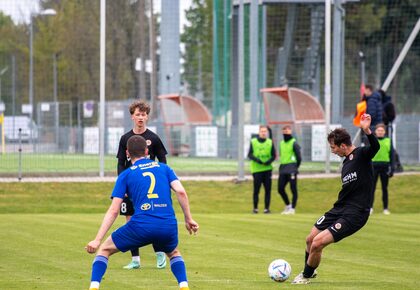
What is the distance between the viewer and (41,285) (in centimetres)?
1139

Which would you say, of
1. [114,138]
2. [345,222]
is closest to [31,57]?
[114,138]

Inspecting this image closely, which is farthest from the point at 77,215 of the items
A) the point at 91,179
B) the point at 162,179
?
the point at 162,179

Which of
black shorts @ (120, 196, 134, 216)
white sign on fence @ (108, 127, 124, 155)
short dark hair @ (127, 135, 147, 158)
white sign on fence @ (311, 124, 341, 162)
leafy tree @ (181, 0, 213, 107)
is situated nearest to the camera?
short dark hair @ (127, 135, 147, 158)

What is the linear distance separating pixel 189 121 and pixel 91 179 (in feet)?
38.2

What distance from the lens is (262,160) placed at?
78.2 feet

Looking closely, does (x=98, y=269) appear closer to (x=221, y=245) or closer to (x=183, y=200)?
(x=183, y=200)

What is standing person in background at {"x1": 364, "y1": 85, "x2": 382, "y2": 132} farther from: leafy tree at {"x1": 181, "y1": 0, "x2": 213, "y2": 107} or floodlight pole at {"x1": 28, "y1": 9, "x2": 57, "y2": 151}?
leafy tree at {"x1": 181, "y1": 0, "x2": 213, "y2": 107}

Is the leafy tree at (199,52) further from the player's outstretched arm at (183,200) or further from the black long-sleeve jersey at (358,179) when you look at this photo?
the player's outstretched arm at (183,200)

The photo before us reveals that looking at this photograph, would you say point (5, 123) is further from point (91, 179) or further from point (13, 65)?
point (91, 179)

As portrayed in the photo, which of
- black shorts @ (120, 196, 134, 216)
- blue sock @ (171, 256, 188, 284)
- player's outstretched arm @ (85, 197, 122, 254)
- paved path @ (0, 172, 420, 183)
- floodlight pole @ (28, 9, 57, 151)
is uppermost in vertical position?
floodlight pole @ (28, 9, 57, 151)

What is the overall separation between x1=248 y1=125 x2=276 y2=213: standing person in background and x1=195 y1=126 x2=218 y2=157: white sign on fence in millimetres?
11491

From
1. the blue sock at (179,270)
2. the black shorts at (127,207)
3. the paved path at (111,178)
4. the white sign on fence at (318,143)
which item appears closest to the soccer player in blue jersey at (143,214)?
the blue sock at (179,270)

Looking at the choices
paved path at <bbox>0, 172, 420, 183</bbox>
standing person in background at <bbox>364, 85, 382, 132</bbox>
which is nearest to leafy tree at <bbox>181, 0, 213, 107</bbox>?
paved path at <bbox>0, 172, 420, 183</bbox>

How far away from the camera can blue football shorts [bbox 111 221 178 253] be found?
9398 millimetres
